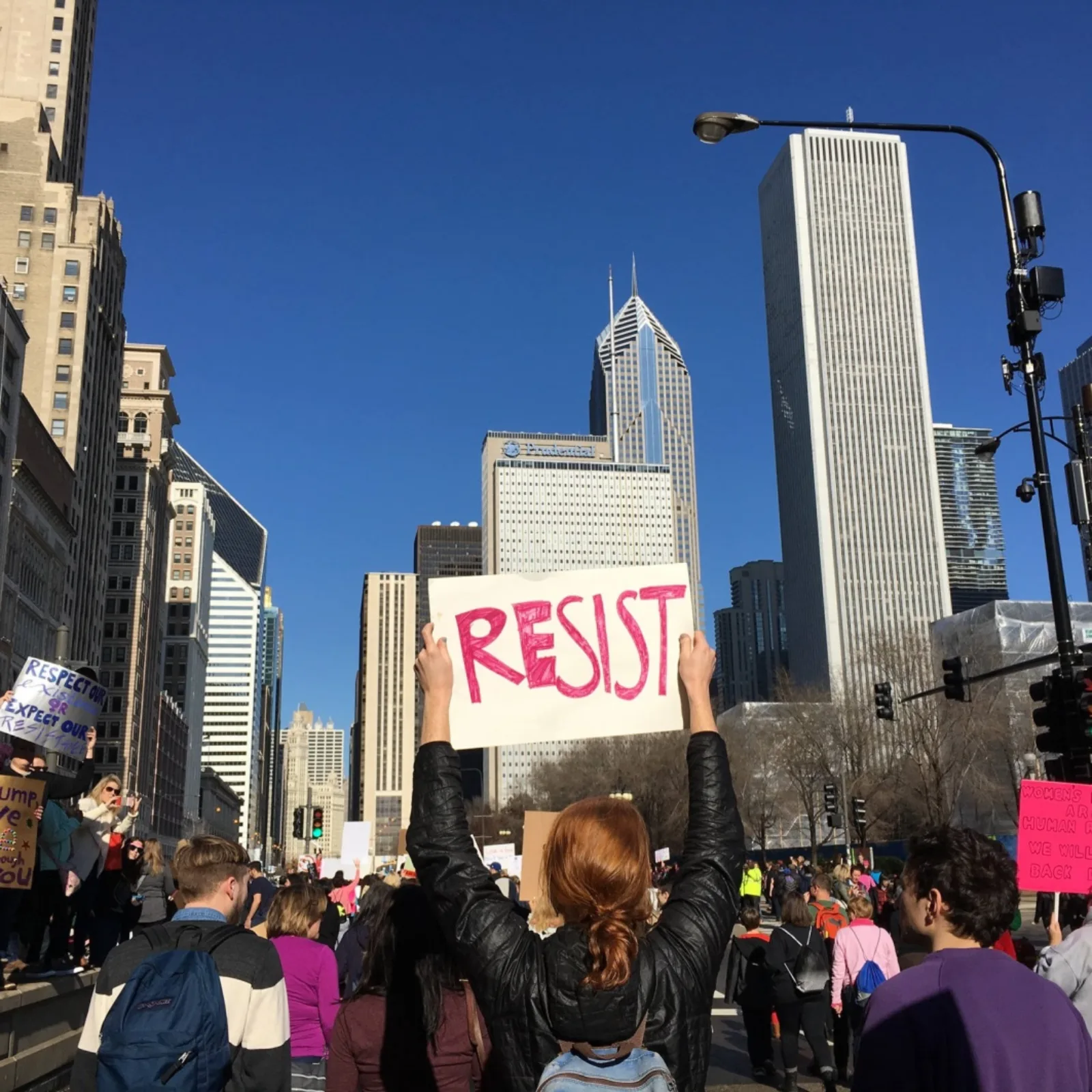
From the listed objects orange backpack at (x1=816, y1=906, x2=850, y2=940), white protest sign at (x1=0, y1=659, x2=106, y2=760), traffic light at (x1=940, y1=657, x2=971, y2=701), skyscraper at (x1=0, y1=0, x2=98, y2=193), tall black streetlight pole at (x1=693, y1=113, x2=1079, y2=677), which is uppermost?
skyscraper at (x1=0, y1=0, x2=98, y2=193)

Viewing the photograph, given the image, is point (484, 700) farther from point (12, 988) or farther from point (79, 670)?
point (79, 670)

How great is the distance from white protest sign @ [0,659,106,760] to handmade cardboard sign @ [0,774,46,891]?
39.4 inches

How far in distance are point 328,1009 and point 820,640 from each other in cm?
17069

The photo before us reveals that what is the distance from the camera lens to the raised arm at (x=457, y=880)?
3023 mm

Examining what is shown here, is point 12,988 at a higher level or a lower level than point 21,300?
lower

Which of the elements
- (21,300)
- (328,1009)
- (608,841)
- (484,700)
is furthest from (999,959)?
(21,300)

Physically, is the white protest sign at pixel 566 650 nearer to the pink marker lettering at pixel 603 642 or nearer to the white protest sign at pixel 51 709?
the pink marker lettering at pixel 603 642

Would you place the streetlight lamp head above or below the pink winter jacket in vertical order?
above

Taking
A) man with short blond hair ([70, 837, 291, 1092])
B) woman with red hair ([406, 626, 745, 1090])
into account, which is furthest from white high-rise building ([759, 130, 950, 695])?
woman with red hair ([406, 626, 745, 1090])

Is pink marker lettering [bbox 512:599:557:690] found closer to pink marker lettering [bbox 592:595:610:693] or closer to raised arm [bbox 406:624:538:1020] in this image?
pink marker lettering [bbox 592:595:610:693]

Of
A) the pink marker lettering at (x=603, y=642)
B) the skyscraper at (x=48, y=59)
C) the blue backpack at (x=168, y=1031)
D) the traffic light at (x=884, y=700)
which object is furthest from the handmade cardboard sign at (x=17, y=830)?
the skyscraper at (x=48, y=59)

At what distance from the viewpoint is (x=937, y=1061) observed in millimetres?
3449

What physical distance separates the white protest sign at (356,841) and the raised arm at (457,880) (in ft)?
59.5

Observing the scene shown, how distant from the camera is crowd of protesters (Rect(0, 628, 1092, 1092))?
2951mm
